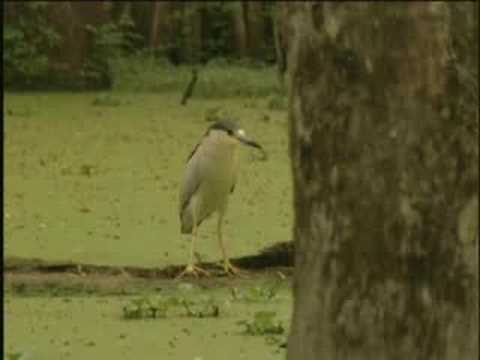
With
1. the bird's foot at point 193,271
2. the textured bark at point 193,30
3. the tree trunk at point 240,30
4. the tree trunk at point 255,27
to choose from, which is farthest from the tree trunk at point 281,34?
the tree trunk at point 255,27

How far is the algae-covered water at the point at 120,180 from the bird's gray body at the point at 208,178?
19 cm

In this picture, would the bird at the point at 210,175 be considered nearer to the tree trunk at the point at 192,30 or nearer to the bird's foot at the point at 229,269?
the bird's foot at the point at 229,269

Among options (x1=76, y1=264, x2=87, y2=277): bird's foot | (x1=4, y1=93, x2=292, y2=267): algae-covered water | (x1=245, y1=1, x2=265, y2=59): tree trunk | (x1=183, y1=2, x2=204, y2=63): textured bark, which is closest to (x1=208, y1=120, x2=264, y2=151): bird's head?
(x1=4, y1=93, x2=292, y2=267): algae-covered water

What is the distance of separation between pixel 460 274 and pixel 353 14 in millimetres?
636

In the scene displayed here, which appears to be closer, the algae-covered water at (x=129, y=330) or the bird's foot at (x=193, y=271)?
the algae-covered water at (x=129, y=330)

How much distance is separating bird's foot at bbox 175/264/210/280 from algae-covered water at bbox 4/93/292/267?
0.22 metres

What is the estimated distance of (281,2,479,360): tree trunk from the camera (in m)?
4.20

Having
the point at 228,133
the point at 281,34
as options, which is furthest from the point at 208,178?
the point at 281,34

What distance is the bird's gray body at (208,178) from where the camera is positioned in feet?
29.4

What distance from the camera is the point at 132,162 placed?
39.9 feet

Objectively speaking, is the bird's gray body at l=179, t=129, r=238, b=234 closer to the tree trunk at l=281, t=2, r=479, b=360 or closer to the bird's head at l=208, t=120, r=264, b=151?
the bird's head at l=208, t=120, r=264, b=151

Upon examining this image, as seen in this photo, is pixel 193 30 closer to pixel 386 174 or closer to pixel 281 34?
pixel 281 34

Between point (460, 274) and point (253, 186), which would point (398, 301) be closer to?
point (460, 274)

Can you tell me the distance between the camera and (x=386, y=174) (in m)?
4.25
